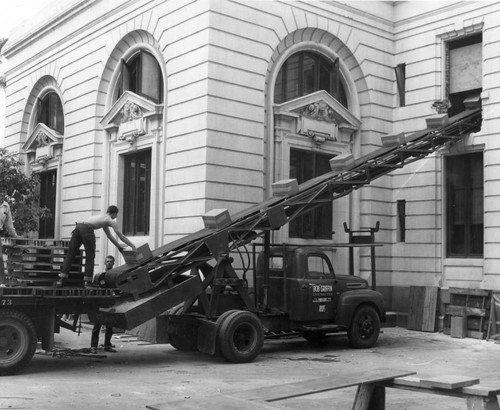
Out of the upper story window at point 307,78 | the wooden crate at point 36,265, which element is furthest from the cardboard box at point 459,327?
the wooden crate at point 36,265

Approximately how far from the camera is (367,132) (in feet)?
70.6

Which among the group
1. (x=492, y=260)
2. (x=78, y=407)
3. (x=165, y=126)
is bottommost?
(x=78, y=407)

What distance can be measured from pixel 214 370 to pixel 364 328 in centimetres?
470

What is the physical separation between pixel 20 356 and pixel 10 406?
2.68m

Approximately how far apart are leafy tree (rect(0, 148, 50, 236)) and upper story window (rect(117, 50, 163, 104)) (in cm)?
474

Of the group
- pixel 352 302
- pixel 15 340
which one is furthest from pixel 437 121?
pixel 15 340

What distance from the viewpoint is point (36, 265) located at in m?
12.8

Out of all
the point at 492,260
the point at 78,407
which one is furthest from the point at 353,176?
the point at 78,407

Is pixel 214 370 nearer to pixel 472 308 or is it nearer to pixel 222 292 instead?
pixel 222 292

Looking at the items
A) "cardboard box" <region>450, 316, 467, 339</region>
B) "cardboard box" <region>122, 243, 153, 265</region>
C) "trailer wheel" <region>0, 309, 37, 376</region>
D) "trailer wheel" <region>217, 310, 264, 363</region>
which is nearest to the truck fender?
"trailer wheel" <region>217, 310, 264, 363</region>

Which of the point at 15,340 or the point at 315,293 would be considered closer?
the point at 15,340

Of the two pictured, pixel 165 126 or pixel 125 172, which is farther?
pixel 125 172

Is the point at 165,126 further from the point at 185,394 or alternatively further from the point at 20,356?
the point at 185,394

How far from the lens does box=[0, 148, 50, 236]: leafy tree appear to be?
23.2m
